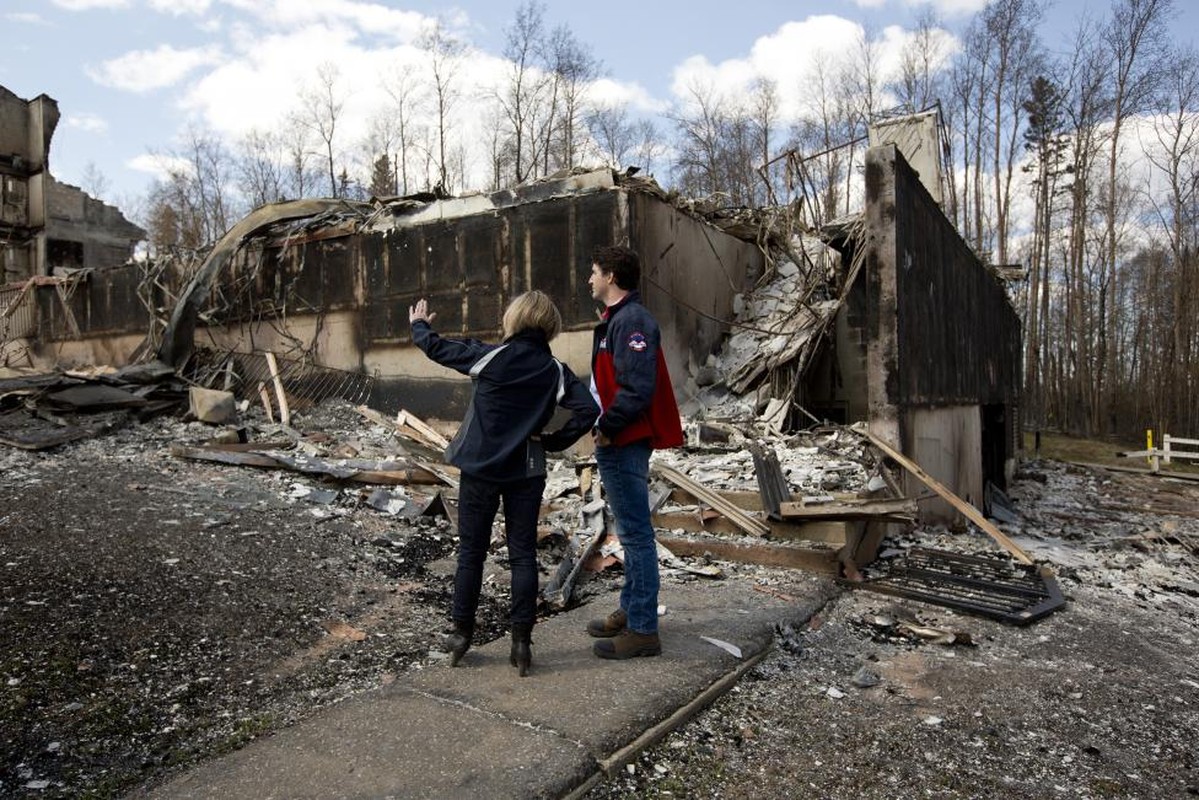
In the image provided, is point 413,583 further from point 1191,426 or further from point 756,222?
point 1191,426

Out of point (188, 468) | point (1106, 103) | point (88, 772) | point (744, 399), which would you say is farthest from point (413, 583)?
point (1106, 103)

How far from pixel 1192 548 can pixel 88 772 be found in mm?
10169

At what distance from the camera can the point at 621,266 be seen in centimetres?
333

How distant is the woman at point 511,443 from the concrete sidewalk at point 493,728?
0.82ft

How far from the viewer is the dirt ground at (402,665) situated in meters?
2.58

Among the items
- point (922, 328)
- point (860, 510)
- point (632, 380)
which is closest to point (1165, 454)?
point (922, 328)

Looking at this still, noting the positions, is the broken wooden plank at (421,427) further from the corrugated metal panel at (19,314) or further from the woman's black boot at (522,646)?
the corrugated metal panel at (19,314)

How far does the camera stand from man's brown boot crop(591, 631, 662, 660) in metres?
3.29

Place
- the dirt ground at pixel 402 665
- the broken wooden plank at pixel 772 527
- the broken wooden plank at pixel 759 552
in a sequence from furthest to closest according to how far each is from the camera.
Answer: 1. the broken wooden plank at pixel 772 527
2. the broken wooden plank at pixel 759 552
3. the dirt ground at pixel 402 665

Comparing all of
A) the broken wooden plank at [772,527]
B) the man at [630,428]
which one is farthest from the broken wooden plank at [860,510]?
the man at [630,428]

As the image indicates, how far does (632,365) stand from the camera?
3.16 m

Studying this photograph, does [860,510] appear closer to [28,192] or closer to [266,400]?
[266,400]

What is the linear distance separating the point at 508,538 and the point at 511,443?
1.39ft

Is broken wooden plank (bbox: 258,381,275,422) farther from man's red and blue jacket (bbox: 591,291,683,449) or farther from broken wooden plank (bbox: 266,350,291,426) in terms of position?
man's red and blue jacket (bbox: 591,291,683,449)
